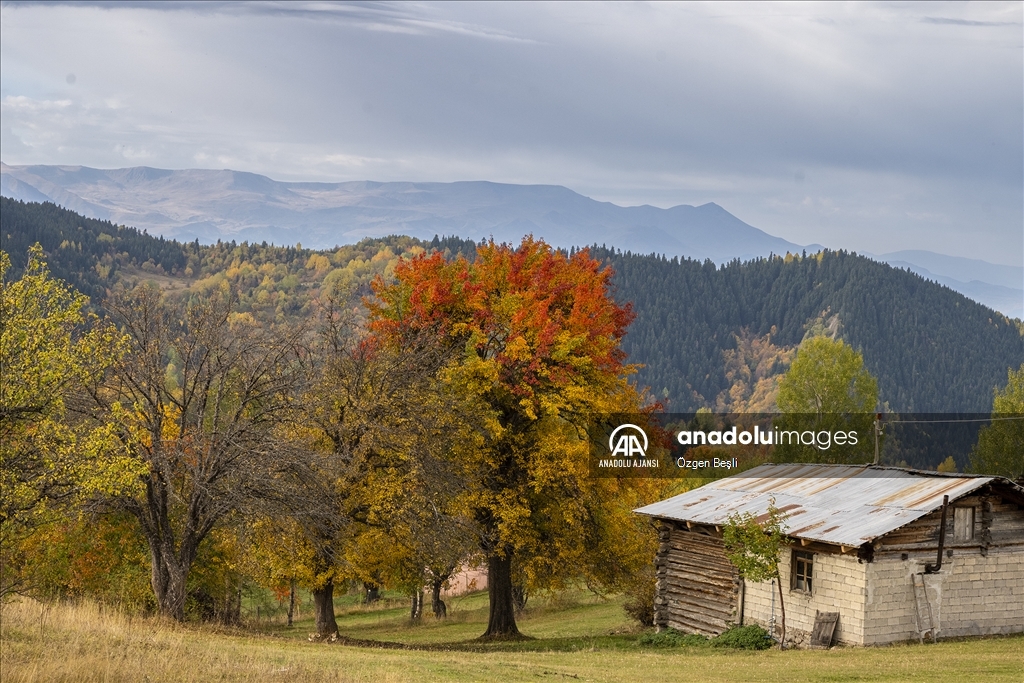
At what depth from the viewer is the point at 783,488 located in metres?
32.8

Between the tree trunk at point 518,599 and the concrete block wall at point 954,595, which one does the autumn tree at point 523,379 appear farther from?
the tree trunk at point 518,599

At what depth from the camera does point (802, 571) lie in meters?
28.3

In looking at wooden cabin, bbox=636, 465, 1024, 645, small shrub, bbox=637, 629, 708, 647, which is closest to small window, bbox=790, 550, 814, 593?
wooden cabin, bbox=636, 465, 1024, 645

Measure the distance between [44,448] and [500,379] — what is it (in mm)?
16896

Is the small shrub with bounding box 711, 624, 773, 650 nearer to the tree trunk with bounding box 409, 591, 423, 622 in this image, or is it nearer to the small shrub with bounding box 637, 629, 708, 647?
the small shrub with bounding box 637, 629, 708, 647

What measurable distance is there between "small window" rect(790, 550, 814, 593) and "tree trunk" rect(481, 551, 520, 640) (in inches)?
391

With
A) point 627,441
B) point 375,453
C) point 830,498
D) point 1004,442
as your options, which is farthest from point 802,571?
point 1004,442

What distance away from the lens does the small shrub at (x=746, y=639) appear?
28.6 meters

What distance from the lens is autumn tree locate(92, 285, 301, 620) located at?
87.6ft

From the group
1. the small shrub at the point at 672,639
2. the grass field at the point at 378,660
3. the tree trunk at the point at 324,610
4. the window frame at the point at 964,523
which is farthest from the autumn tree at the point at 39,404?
the window frame at the point at 964,523

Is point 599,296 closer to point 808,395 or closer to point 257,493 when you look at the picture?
Answer: point 257,493

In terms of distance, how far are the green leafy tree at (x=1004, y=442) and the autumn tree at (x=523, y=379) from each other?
1911 inches

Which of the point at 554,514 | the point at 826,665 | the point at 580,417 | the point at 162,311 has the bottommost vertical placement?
the point at 826,665

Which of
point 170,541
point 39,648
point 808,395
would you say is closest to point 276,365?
point 170,541
